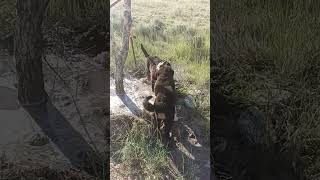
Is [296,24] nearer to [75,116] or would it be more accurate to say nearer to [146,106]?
[146,106]

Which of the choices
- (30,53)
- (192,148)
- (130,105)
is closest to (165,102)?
(130,105)

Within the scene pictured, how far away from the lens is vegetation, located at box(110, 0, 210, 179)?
13.8ft

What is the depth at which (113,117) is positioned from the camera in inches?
166

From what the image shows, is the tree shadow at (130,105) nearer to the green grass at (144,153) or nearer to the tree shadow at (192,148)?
the green grass at (144,153)

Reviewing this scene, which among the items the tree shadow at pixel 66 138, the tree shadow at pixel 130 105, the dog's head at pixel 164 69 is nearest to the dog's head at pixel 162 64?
the dog's head at pixel 164 69

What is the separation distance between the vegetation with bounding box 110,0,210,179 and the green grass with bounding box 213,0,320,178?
0.13 m

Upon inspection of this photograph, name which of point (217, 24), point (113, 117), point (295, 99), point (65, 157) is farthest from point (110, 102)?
point (295, 99)

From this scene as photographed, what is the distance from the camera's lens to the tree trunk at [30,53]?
423 cm

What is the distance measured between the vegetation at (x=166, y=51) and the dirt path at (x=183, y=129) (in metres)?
0.05

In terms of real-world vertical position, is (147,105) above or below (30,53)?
below

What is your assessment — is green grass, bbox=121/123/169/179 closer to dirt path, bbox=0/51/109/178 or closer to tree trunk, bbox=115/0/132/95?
dirt path, bbox=0/51/109/178

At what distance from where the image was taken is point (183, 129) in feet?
13.9

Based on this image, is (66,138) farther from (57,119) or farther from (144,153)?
(144,153)

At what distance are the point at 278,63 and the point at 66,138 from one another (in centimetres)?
136
